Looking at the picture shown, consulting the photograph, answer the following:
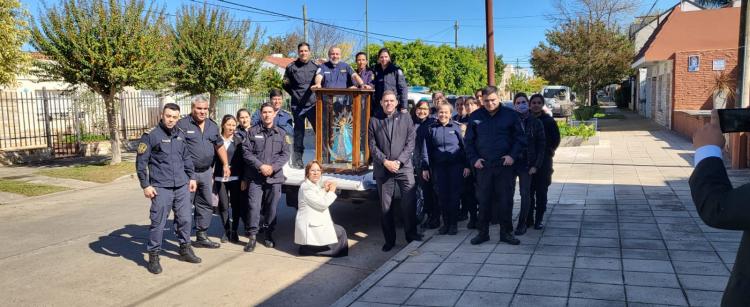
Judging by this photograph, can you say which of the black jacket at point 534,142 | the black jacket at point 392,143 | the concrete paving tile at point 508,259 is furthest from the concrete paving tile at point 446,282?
the black jacket at point 534,142

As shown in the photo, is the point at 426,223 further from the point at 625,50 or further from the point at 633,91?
the point at 633,91

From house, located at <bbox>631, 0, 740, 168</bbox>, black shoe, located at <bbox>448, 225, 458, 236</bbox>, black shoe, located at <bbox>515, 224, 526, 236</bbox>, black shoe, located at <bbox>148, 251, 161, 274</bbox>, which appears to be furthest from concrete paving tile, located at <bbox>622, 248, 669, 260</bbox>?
house, located at <bbox>631, 0, 740, 168</bbox>

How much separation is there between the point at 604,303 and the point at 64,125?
19.3 metres

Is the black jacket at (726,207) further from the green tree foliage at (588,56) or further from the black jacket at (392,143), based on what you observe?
the green tree foliage at (588,56)

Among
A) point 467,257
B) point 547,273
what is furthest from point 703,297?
point 467,257

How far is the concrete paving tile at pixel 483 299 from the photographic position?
4.54 m

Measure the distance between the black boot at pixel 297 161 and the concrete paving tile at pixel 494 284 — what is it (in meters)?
3.91

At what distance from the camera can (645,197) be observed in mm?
9141

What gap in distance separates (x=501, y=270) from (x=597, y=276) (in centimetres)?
85

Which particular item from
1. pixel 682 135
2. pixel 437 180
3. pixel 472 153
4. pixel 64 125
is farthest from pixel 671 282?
pixel 64 125

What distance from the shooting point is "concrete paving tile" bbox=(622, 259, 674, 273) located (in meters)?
5.25

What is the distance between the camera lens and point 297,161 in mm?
8531

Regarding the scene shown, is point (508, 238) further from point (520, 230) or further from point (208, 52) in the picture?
point (208, 52)

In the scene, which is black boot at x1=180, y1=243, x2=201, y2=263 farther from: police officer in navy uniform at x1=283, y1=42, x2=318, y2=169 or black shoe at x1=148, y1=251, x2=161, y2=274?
police officer in navy uniform at x1=283, y1=42, x2=318, y2=169
